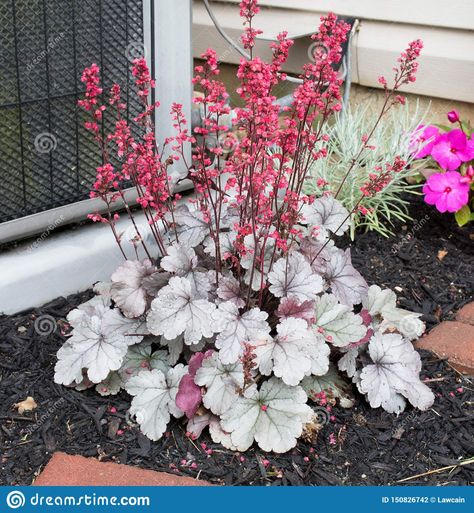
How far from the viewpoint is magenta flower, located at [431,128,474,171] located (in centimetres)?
308

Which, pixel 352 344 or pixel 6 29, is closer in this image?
pixel 352 344

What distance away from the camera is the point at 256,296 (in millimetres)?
2340

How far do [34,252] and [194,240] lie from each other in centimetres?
70

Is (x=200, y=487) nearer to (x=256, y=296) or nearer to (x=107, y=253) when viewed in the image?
(x=256, y=296)

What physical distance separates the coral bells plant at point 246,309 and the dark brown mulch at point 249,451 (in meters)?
0.05

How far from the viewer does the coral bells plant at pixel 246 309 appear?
1.99m

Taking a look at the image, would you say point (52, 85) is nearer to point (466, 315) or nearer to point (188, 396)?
point (188, 396)

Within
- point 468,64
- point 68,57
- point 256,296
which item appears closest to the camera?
point 256,296

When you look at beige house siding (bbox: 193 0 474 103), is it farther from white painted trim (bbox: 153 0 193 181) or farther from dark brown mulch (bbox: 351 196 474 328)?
→ white painted trim (bbox: 153 0 193 181)

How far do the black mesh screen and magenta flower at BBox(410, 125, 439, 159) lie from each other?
126 cm

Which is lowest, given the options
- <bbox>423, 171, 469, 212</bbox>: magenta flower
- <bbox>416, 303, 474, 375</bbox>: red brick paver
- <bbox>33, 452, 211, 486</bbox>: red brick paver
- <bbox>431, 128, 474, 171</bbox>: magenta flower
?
<bbox>416, 303, 474, 375</bbox>: red brick paver

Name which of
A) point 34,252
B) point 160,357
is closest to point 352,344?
point 160,357

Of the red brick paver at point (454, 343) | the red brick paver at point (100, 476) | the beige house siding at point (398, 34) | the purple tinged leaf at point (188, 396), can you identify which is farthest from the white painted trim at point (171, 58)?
the red brick paver at point (100, 476)

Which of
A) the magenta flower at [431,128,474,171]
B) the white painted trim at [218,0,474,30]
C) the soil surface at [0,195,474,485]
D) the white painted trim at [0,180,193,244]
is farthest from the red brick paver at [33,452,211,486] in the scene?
the white painted trim at [218,0,474,30]
